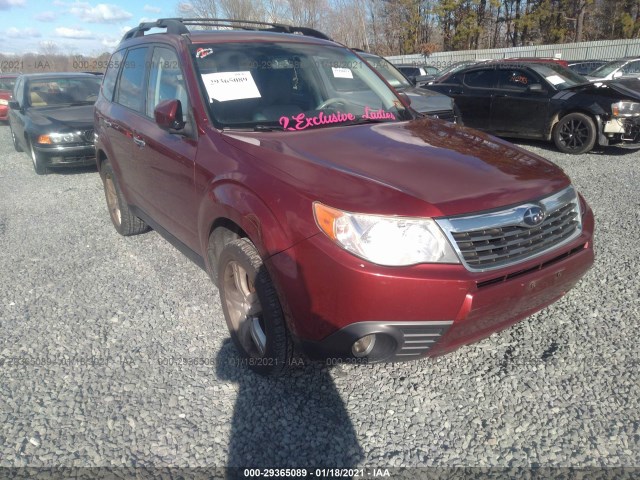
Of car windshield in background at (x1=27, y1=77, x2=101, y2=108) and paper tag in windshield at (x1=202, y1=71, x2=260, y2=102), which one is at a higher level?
paper tag in windshield at (x1=202, y1=71, x2=260, y2=102)

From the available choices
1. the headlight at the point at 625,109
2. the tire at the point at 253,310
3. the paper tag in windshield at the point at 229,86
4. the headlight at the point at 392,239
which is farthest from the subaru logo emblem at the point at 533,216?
the headlight at the point at 625,109

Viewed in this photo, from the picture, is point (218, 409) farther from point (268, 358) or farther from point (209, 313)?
point (209, 313)

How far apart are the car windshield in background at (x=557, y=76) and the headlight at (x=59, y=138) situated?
784 centimetres

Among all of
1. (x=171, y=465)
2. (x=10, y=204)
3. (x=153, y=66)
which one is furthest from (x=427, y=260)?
(x=10, y=204)

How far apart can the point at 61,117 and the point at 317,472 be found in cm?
772

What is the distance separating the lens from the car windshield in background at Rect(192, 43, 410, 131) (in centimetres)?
301

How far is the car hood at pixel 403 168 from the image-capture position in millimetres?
2127

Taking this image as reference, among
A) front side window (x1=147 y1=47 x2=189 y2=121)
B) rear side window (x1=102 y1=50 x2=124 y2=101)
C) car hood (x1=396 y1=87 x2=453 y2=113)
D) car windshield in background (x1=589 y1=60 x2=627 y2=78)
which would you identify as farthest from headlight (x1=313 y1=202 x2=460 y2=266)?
car windshield in background (x1=589 y1=60 x2=627 y2=78)

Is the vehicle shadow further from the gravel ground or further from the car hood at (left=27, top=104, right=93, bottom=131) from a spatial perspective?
the car hood at (left=27, top=104, right=93, bottom=131)

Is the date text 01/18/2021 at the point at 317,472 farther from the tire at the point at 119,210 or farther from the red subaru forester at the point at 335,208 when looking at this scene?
the tire at the point at 119,210

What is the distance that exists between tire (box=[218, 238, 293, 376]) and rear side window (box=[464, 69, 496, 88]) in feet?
26.2

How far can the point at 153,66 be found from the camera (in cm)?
367

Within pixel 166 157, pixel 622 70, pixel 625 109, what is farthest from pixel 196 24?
pixel 622 70

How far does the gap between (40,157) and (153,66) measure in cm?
511
